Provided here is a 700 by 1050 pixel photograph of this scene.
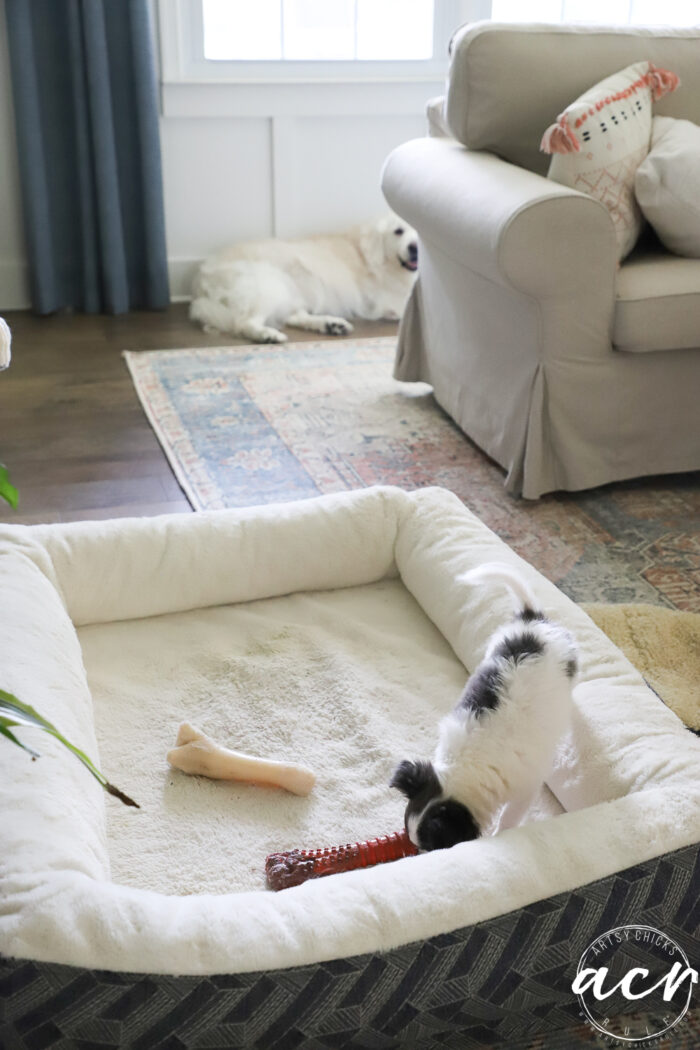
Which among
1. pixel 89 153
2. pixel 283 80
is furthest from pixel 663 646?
pixel 283 80

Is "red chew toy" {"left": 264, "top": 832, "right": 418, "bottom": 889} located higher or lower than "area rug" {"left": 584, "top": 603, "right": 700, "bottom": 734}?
higher

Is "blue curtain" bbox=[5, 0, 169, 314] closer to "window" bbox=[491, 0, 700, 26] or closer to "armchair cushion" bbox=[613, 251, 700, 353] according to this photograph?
"window" bbox=[491, 0, 700, 26]

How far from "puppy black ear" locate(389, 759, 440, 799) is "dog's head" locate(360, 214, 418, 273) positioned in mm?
2985

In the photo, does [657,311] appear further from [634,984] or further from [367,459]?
[634,984]

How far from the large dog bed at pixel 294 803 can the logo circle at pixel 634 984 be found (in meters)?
0.02

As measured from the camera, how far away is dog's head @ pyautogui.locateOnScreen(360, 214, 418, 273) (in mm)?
3965

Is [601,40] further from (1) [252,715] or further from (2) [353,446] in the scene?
(1) [252,715]

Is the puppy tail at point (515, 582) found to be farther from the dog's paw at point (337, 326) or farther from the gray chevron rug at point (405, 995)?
the dog's paw at point (337, 326)

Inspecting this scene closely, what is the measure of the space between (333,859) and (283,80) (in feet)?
11.4

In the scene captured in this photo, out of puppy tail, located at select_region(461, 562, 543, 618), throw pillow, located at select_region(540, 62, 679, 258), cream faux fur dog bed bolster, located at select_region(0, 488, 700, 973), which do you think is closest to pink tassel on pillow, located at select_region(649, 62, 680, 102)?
throw pillow, located at select_region(540, 62, 679, 258)

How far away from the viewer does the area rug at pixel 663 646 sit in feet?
5.91

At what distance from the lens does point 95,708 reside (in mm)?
1640

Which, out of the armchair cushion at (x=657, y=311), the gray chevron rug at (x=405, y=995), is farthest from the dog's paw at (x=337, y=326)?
the gray chevron rug at (x=405, y=995)

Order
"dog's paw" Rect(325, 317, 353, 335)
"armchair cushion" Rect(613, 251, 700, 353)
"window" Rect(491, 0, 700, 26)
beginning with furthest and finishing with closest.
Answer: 1. "window" Rect(491, 0, 700, 26)
2. "dog's paw" Rect(325, 317, 353, 335)
3. "armchair cushion" Rect(613, 251, 700, 353)
